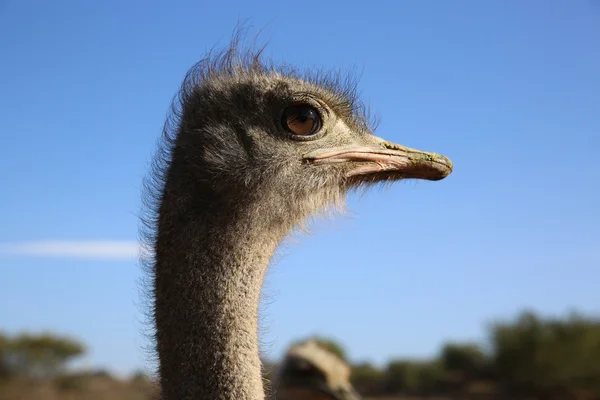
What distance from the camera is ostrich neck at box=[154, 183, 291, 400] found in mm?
2908

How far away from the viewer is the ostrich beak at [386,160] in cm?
348

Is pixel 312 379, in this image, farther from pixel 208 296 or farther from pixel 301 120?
pixel 208 296

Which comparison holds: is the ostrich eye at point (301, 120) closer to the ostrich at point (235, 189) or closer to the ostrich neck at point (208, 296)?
the ostrich at point (235, 189)

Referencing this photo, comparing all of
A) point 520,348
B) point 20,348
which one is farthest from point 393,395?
point 20,348

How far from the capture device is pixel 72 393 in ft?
83.7

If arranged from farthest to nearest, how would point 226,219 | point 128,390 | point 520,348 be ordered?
point 520,348, point 128,390, point 226,219

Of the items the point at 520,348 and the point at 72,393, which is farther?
the point at 520,348

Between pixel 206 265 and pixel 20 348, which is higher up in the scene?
pixel 20 348

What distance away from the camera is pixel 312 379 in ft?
25.5

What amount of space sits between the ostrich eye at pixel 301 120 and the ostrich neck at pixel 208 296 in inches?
15.7

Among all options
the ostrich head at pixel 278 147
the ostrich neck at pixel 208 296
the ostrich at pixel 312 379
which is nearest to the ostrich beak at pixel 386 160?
the ostrich head at pixel 278 147

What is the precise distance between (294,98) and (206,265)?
82 centimetres

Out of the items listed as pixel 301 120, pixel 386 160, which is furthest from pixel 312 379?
pixel 301 120

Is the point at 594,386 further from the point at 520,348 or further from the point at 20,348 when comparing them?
the point at 20,348
